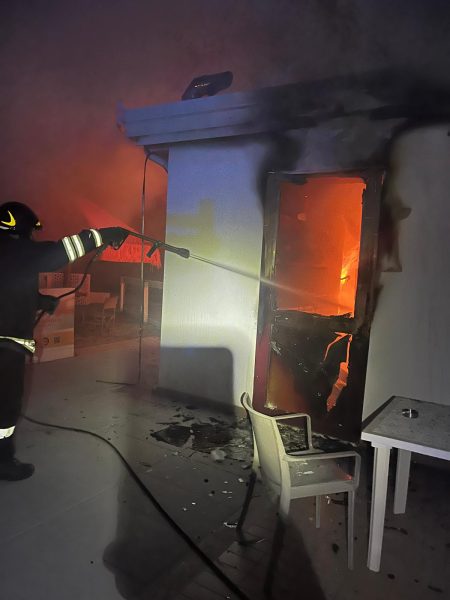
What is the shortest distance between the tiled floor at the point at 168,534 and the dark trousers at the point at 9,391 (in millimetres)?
356

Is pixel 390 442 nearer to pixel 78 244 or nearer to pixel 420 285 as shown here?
pixel 420 285

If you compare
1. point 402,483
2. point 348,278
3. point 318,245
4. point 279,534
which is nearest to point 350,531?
point 279,534

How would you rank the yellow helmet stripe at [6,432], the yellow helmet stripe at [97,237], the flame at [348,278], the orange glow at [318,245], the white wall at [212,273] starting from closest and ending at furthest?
the yellow helmet stripe at [6,432] → the yellow helmet stripe at [97,237] → the white wall at [212,273] → the orange glow at [318,245] → the flame at [348,278]

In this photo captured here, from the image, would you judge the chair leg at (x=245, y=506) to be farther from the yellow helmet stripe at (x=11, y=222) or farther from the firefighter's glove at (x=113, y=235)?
the yellow helmet stripe at (x=11, y=222)

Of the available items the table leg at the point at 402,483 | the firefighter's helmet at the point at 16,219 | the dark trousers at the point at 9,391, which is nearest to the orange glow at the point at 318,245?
the table leg at the point at 402,483

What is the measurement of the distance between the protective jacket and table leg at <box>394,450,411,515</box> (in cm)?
337

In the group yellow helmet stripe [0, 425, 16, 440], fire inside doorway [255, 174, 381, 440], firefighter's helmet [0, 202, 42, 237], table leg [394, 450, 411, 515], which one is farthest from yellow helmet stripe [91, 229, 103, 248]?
table leg [394, 450, 411, 515]

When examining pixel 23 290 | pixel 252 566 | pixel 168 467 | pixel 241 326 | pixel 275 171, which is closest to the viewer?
pixel 252 566

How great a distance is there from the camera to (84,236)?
3738 mm

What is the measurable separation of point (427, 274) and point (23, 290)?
396cm

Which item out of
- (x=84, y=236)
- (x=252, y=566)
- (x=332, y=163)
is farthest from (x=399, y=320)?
(x=84, y=236)

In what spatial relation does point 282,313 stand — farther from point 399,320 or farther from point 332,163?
point 332,163

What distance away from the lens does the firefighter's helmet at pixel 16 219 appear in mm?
3549

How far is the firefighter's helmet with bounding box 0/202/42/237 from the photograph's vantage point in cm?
355
